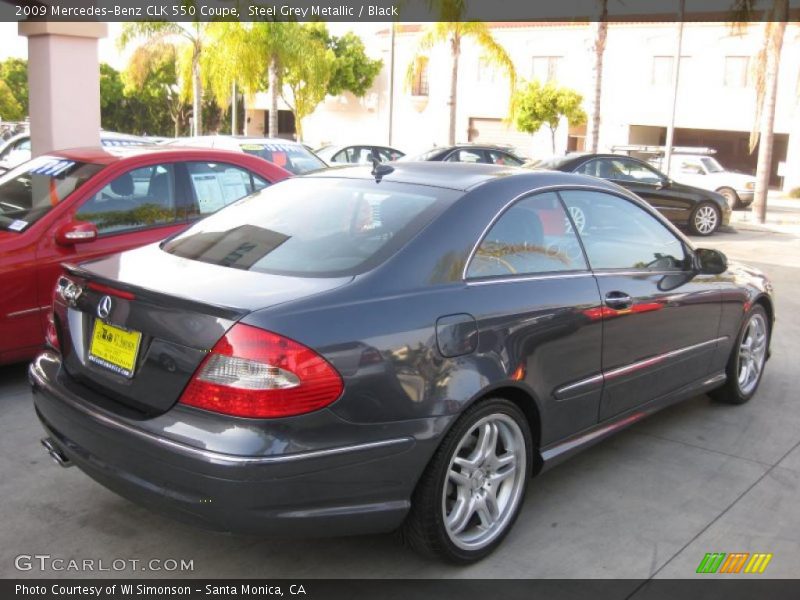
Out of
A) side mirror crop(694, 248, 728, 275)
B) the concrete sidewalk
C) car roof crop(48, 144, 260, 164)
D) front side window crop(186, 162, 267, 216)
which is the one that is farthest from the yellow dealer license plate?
the concrete sidewalk

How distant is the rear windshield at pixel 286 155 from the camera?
1325cm

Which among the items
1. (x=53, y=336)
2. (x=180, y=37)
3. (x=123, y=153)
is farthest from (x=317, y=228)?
(x=180, y=37)

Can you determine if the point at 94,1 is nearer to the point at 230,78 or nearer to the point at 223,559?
the point at 223,559

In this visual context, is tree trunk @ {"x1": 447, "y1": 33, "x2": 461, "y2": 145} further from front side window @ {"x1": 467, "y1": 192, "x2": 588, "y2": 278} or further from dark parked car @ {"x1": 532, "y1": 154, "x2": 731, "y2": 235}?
front side window @ {"x1": 467, "y1": 192, "x2": 588, "y2": 278}

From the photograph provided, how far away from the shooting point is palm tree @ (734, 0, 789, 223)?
1820 cm

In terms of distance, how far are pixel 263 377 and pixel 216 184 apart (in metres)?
4.08

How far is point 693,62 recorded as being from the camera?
121 ft

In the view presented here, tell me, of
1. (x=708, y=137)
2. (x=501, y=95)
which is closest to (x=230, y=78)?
(x=501, y=95)

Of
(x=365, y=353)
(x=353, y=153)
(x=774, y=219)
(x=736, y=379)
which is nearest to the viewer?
(x=365, y=353)

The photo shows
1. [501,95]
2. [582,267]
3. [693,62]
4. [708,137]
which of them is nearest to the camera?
[582,267]

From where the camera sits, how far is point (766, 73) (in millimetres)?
19484

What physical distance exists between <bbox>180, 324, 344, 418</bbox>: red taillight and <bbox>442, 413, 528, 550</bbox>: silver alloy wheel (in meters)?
0.72

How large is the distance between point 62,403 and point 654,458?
10.1 ft

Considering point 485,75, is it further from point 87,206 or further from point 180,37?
point 87,206
